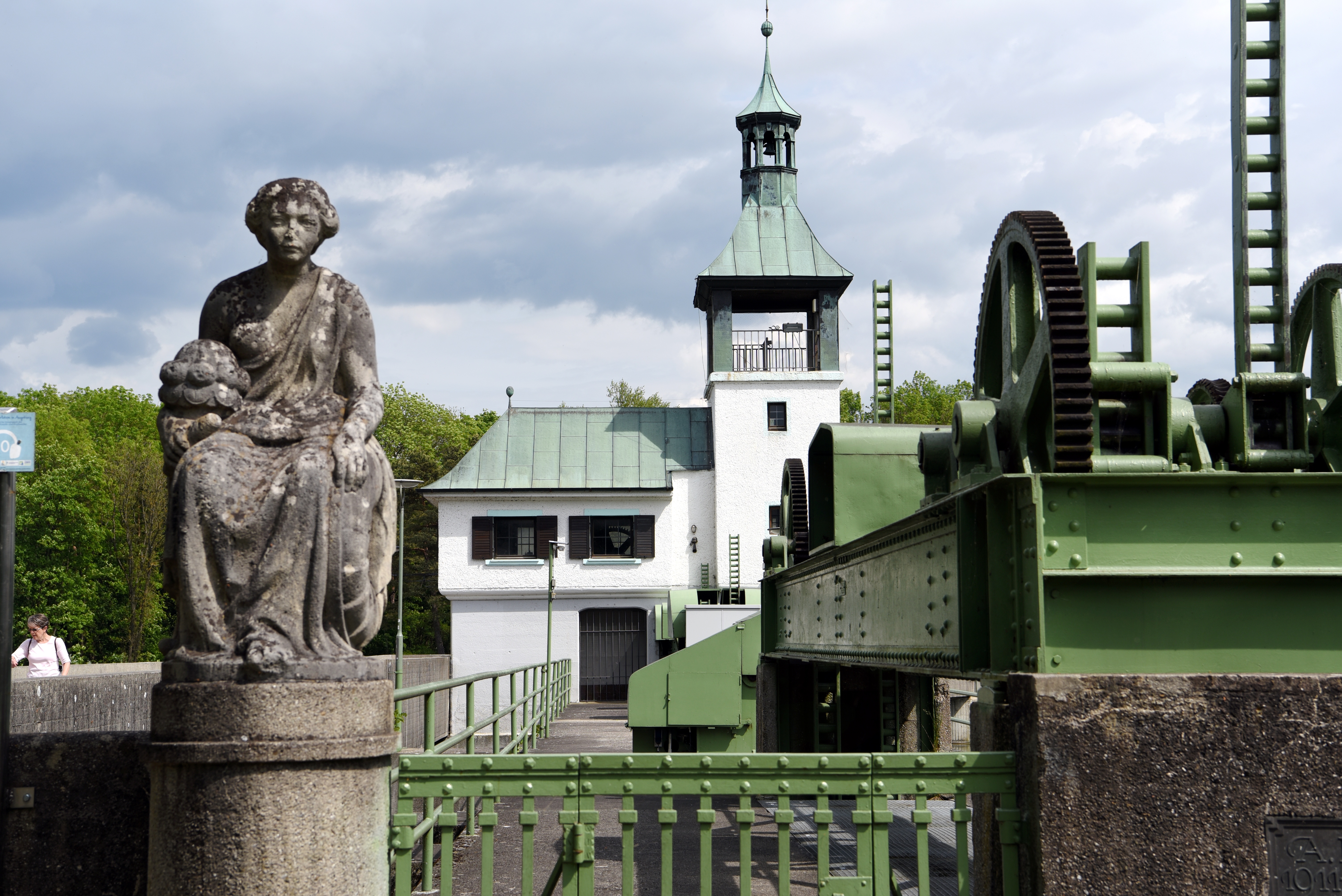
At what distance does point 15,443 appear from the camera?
417cm

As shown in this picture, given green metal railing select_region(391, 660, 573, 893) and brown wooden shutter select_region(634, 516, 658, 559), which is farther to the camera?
brown wooden shutter select_region(634, 516, 658, 559)

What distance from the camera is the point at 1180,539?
4.21 m

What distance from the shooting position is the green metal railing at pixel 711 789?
13.3 ft

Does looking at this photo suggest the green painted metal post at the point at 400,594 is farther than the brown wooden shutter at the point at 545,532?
No

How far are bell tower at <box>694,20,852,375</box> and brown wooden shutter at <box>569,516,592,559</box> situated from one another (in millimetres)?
6306

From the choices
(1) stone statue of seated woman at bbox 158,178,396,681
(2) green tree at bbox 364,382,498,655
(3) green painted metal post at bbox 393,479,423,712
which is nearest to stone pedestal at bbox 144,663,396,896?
(1) stone statue of seated woman at bbox 158,178,396,681

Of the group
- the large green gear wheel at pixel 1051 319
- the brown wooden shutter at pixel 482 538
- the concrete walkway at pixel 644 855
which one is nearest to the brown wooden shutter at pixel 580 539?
the brown wooden shutter at pixel 482 538

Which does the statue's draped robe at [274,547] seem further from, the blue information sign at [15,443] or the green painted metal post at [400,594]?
the green painted metal post at [400,594]

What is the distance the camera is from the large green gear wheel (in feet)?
14.8

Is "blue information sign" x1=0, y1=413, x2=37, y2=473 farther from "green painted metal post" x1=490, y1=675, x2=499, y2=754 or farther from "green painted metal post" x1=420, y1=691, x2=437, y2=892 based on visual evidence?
"green painted metal post" x1=490, y1=675, x2=499, y2=754

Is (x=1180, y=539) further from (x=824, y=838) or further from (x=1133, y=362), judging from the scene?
(x=824, y=838)

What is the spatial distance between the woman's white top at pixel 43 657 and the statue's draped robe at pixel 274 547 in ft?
29.1

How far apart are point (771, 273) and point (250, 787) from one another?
37703mm

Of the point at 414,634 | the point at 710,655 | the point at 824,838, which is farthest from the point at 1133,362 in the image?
the point at 414,634
